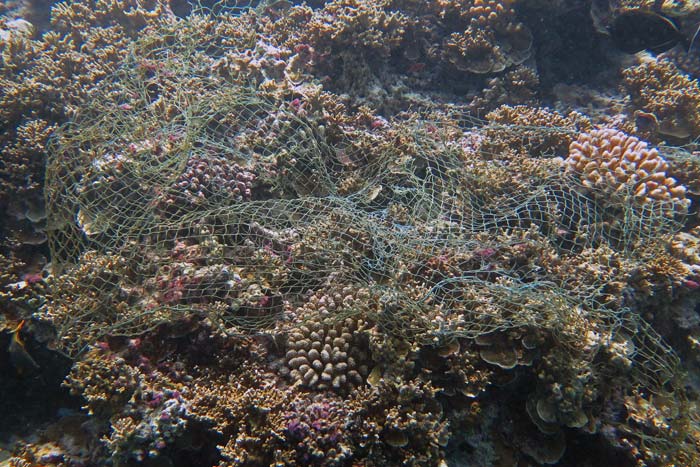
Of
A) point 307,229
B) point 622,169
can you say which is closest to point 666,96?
point 622,169

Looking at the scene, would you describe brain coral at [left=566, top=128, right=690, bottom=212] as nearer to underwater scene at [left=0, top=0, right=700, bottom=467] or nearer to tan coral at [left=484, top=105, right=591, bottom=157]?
underwater scene at [left=0, top=0, right=700, bottom=467]

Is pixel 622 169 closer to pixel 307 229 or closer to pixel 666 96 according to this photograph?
pixel 666 96

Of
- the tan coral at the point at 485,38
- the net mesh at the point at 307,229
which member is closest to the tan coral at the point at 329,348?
the net mesh at the point at 307,229

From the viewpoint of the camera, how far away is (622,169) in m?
4.48

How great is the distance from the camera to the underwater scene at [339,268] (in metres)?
3.02

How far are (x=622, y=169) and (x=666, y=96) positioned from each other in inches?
106

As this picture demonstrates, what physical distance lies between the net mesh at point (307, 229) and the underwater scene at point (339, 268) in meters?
0.04

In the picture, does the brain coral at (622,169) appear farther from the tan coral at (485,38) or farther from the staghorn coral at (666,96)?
the tan coral at (485,38)

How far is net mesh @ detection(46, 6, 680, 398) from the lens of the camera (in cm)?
329

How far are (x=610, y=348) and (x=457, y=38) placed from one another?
228 inches

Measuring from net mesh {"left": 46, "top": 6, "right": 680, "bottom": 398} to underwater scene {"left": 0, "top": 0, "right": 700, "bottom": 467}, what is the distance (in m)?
0.04

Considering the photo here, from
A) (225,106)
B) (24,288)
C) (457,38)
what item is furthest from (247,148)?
(457,38)

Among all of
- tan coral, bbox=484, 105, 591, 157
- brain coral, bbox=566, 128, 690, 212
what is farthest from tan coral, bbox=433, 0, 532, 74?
brain coral, bbox=566, 128, 690, 212

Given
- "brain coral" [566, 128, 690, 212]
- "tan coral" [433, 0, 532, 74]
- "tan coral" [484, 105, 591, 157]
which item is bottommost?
"brain coral" [566, 128, 690, 212]
